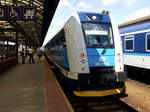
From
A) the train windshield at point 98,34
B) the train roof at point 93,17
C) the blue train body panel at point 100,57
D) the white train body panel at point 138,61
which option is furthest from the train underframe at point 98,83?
the white train body panel at point 138,61

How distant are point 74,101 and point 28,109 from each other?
3.09 m

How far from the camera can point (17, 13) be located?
13664mm

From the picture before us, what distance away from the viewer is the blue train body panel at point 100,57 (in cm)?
866

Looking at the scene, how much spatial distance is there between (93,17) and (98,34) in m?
0.66

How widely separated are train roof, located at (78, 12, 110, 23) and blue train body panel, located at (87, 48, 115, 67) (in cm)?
113

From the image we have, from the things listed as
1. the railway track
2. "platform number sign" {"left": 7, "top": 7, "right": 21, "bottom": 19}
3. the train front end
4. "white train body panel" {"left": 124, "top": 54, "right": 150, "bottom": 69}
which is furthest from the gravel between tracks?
"platform number sign" {"left": 7, "top": 7, "right": 21, "bottom": 19}

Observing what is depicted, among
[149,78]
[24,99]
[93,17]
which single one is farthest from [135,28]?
[24,99]

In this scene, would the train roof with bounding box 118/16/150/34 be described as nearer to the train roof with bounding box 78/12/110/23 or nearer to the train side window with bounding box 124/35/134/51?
the train side window with bounding box 124/35/134/51

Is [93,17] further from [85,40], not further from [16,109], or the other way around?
[16,109]

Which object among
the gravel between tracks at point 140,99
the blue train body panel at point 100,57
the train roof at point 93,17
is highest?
the train roof at point 93,17

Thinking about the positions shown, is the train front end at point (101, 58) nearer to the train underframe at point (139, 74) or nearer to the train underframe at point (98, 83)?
the train underframe at point (98, 83)

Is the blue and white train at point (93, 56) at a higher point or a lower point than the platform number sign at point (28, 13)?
lower

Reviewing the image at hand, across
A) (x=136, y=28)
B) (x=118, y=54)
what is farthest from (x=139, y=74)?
(x=118, y=54)

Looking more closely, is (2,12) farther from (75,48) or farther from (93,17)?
(75,48)
